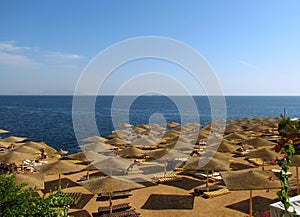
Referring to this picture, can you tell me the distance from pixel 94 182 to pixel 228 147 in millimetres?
11144

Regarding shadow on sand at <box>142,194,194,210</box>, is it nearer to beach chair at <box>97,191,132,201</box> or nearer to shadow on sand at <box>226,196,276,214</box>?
beach chair at <box>97,191,132,201</box>

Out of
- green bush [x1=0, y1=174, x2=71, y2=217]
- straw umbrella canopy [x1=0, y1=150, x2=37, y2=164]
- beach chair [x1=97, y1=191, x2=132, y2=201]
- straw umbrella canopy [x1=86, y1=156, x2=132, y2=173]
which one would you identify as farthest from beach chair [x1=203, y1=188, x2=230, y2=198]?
straw umbrella canopy [x1=0, y1=150, x2=37, y2=164]

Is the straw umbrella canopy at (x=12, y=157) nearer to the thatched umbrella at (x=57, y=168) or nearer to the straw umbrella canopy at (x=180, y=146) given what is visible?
the thatched umbrella at (x=57, y=168)

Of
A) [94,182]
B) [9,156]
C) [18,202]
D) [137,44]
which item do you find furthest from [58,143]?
[18,202]

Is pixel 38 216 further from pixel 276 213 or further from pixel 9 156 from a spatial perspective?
pixel 9 156

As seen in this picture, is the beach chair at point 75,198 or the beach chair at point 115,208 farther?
the beach chair at point 75,198

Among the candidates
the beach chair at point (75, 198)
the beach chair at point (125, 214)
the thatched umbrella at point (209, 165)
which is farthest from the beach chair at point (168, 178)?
the beach chair at point (125, 214)

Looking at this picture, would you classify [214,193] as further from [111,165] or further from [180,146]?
[180,146]

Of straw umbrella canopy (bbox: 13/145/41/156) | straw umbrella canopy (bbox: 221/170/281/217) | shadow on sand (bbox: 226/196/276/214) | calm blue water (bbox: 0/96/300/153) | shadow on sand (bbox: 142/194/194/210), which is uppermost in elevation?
straw umbrella canopy (bbox: 221/170/281/217)

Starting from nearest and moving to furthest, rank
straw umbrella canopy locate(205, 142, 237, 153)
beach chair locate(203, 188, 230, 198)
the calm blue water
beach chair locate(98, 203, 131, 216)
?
beach chair locate(98, 203, 131, 216) < beach chair locate(203, 188, 230, 198) < straw umbrella canopy locate(205, 142, 237, 153) < the calm blue water

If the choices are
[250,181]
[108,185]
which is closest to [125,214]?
[108,185]

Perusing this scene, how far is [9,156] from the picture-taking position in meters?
16.8

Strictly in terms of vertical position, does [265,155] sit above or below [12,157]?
above

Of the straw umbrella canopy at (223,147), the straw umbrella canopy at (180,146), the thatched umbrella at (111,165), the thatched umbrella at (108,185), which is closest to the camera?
the thatched umbrella at (108,185)
